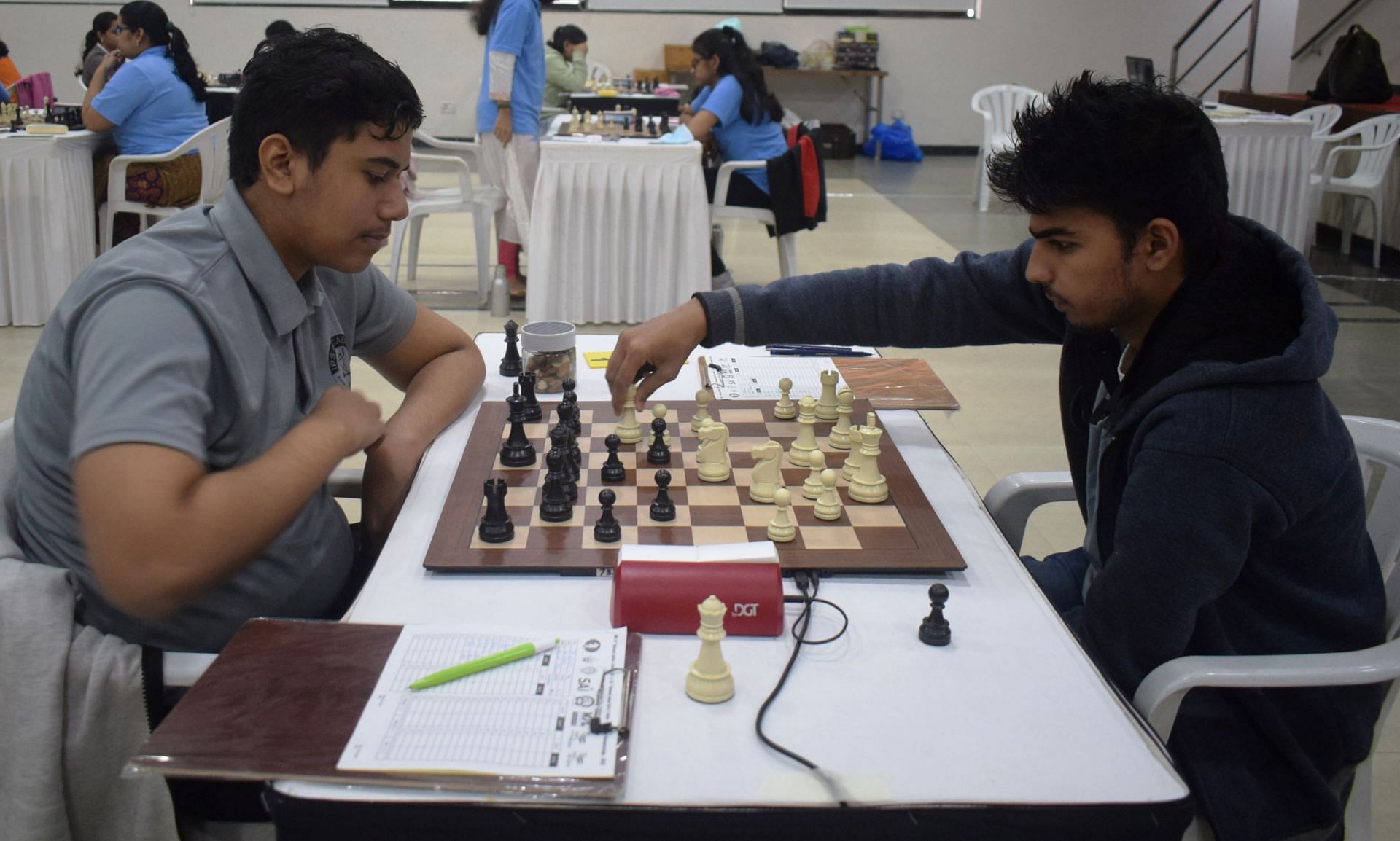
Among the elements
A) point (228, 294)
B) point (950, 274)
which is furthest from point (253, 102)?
point (950, 274)

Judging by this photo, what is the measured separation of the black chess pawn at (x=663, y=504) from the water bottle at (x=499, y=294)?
13.5ft

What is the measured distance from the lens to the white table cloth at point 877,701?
40.5 inches

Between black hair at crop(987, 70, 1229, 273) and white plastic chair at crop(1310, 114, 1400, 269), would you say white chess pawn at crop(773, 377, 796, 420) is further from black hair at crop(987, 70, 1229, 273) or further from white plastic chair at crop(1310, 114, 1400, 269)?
white plastic chair at crop(1310, 114, 1400, 269)

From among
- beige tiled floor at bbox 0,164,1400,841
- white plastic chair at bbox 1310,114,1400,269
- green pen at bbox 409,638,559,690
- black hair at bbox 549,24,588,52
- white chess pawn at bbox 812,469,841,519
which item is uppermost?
black hair at bbox 549,24,588,52

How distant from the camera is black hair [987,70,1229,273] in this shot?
143 centimetres

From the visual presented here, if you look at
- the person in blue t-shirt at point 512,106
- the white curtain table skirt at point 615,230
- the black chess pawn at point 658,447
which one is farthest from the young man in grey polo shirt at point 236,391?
the person in blue t-shirt at point 512,106

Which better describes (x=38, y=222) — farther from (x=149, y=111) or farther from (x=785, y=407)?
(x=785, y=407)

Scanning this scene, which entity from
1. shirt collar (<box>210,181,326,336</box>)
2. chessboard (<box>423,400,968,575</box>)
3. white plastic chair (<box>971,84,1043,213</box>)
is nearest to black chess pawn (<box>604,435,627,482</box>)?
chessboard (<box>423,400,968,575</box>)

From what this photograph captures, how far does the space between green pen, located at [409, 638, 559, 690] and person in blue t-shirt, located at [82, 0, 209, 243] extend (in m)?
5.09

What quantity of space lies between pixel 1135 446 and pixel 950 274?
0.63 m

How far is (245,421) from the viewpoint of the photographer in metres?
1.46

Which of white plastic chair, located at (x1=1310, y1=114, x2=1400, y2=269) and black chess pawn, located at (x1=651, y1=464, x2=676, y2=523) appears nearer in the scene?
black chess pawn, located at (x1=651, y1=464, x2=676, y2=523)

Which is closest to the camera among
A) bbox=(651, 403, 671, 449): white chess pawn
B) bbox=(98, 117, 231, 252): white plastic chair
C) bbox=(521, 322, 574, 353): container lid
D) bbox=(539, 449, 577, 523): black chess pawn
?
bbox=(539, 449, 577, 523): black chess pawn

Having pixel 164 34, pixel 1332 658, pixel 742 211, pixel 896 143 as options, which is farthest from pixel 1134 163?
pixel 896 143
